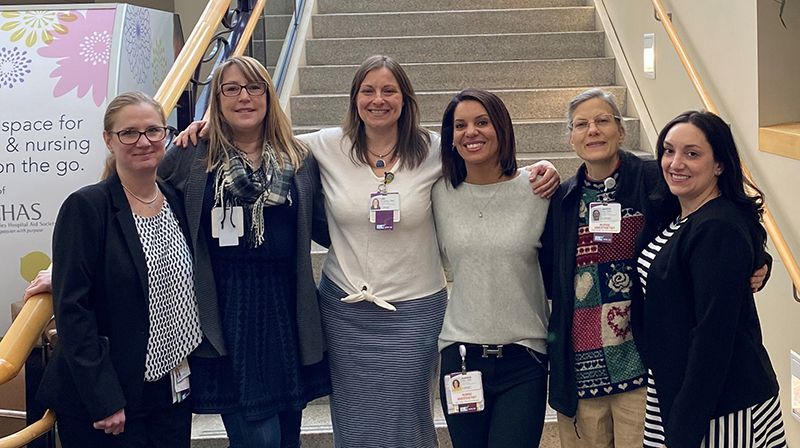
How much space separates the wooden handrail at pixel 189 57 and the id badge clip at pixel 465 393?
146 centimetres

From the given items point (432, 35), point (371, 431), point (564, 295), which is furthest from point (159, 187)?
point (432, 35)

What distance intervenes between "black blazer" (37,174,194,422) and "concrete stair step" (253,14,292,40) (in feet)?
8.11

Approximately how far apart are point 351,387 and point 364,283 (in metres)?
0.32

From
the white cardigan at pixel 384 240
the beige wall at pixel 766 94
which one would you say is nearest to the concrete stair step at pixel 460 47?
the beige wall at pixel 766 94

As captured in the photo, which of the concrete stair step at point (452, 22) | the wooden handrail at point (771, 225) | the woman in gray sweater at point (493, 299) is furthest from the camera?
the concrete stair step at point (452, 22)

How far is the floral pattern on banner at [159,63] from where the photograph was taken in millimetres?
4797

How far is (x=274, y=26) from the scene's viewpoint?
15.2 ft

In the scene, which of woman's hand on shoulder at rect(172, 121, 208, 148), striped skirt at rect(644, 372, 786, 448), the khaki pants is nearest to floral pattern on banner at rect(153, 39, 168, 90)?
woman's hand on shoulder at rect(172, 121, 208, 148)

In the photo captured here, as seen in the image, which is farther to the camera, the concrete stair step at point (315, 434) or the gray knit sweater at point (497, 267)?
the concrete stair step at point (315, 434)

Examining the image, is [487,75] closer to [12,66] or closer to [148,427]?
[12,66]

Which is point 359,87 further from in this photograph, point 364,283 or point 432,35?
point 432,35

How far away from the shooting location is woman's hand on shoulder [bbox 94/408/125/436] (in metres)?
1.82

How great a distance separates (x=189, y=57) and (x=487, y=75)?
2287mm

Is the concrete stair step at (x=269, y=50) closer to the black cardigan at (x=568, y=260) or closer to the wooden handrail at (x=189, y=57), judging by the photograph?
the wooden handrail at (x=189, y=57)
